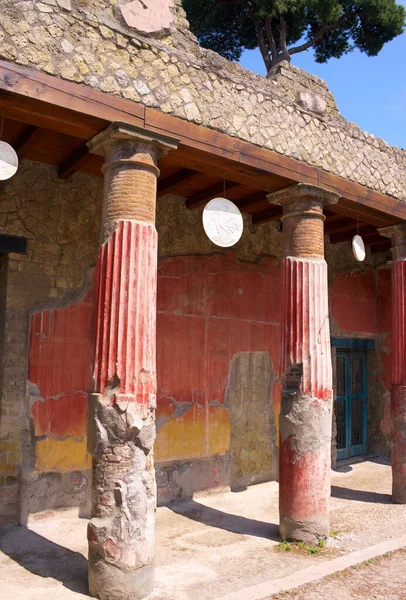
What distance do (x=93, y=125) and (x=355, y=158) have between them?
306cm

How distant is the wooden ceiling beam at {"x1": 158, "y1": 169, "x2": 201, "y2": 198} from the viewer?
16.9ft

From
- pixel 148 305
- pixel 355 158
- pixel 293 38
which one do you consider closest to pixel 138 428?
pixel 148 305

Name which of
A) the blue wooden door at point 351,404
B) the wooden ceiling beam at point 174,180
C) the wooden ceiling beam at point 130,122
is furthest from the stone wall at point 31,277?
the blue wooden door at point 351,404

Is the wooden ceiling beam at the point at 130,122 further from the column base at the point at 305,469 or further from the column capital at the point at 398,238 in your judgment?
the column base at the point at 305,469

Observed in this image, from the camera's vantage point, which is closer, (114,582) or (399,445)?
(114,582)

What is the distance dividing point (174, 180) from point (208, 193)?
1.90ft

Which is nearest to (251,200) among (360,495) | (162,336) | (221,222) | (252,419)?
(221,222)

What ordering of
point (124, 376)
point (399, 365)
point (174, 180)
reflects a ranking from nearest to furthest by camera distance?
point (124, 376)
point (174, 180)
point (399, 365)

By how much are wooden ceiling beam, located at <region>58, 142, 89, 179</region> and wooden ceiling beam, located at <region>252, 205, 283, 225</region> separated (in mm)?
2471

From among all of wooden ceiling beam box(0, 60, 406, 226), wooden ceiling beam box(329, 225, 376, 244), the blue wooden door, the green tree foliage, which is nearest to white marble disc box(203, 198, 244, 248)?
wooden ceiling beam box(0, 60, 406, 226)

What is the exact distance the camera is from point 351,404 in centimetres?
845

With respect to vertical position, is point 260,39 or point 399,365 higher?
point 260,39

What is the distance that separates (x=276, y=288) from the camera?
23.6 ft

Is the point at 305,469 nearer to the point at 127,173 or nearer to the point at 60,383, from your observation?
the point at 60,383
